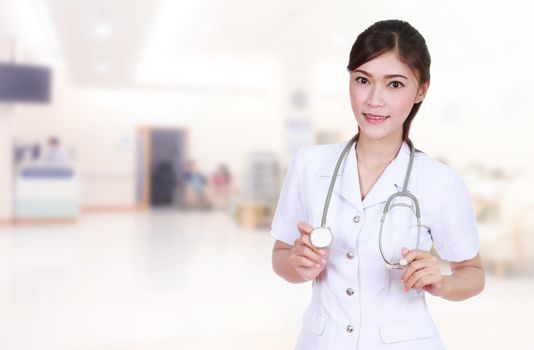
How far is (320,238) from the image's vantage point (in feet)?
3.01

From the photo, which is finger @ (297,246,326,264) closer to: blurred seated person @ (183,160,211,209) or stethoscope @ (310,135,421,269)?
stethoscope @ (310,135,421,269)

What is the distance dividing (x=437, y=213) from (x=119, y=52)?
8064 mm

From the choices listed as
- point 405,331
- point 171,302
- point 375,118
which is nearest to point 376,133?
point 375,118

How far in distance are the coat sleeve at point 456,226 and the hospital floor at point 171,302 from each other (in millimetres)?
2061

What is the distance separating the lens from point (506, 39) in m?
6.99

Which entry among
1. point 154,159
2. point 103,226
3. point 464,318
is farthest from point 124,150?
point 464,318

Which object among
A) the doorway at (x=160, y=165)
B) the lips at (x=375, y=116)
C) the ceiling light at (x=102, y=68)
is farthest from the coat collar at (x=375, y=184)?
the doorway at (x=160, y=165)

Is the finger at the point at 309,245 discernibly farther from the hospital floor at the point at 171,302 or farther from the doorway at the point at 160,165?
the doorway at the point at 160,165

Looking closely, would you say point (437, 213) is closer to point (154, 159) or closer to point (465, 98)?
point (465, 98)

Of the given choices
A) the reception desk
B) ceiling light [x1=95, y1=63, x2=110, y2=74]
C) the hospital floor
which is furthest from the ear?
ceiling light [x1=95, y1=63, x2=110, y2=74]

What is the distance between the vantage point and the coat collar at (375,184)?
104 centimetres

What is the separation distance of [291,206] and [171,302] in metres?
2.91

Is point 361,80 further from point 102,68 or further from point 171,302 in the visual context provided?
point 102,68

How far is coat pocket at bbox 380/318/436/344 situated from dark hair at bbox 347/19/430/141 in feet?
1.61
